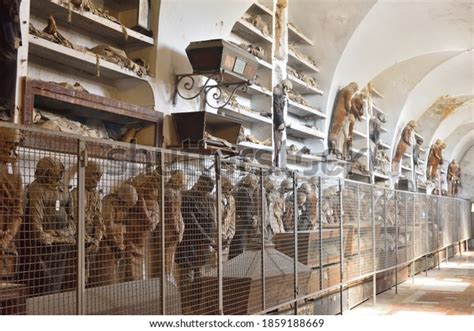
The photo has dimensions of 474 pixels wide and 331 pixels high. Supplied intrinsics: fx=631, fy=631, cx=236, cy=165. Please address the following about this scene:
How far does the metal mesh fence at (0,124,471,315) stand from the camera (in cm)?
347

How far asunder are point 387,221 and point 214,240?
628cm

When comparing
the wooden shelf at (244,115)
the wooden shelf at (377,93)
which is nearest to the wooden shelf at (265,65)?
the wooden shelf at (244,115)

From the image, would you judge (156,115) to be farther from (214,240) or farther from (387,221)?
(387,221)

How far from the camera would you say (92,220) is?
152 inches

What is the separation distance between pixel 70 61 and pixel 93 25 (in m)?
0.48

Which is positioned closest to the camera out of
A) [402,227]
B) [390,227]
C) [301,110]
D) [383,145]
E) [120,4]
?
[120,4]

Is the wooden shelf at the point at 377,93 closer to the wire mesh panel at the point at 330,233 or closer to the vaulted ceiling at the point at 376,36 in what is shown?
the vaulted ceiling at the point at 376,36

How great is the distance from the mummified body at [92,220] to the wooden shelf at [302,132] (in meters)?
6.26

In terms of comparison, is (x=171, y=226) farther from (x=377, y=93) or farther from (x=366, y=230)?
(x=377, y=93)

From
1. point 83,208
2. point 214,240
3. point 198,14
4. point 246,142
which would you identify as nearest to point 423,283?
point 246,142

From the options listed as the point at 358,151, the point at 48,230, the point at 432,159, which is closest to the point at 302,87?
the point at 358,151

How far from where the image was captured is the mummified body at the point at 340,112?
1170 cm

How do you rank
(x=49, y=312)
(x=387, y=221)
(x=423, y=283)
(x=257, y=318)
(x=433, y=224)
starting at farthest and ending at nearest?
(x=433, y=224) < (x=423, y=283) < (x=387, y=221) < (x=257, y=318) < (x=49, y=312)

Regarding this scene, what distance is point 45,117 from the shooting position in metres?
5.19
